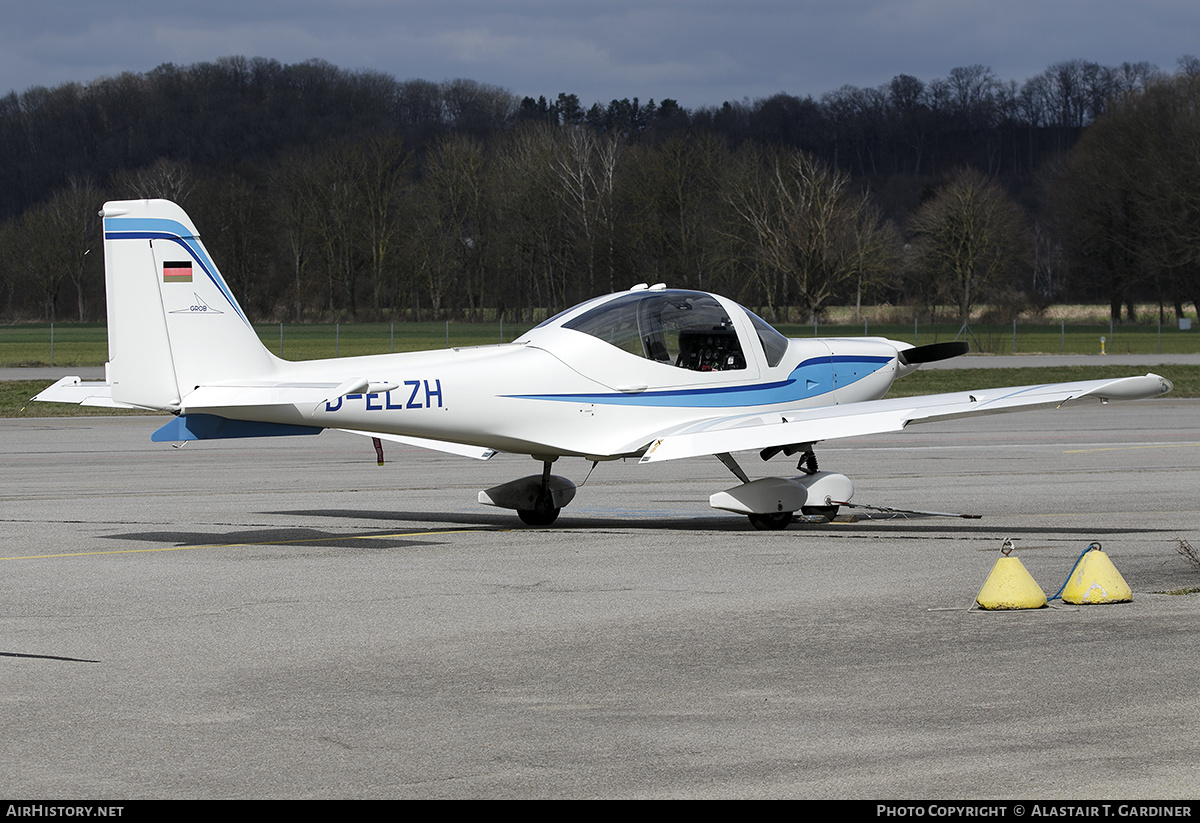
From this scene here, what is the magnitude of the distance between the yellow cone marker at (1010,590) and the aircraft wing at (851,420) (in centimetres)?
310

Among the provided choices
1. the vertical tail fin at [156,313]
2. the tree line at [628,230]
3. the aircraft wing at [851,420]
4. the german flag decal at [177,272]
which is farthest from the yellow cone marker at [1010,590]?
the tree line at [628,230]

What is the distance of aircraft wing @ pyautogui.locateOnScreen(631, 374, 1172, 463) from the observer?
12.2 m

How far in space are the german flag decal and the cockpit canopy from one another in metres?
3.46

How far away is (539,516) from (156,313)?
14.0ft

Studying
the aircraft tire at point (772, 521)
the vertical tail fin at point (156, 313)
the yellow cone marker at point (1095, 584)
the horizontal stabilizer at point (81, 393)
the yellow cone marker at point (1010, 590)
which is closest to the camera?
the yellow cone marker at point (1010, 590)

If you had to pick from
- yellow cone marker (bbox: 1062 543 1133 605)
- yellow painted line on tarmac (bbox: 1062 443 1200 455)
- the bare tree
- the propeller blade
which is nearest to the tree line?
the bare tree

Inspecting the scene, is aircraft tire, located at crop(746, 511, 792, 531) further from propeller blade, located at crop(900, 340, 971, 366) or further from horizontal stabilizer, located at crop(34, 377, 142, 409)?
horizontal stabilizer, located at crop(34, 377, 142, 409)

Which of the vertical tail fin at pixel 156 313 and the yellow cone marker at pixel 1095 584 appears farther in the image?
the vertical tail fin at pixel 156 313

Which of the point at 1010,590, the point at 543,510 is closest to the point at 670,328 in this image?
the point at 543,510

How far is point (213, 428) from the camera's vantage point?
12.0 m

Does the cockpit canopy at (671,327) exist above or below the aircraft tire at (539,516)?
above

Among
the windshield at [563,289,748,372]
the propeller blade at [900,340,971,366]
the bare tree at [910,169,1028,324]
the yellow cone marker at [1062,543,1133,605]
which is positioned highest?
the bare tree at [910,169,1028,324]

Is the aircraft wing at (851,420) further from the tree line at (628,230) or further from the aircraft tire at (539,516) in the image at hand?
the tree line at (628,230)

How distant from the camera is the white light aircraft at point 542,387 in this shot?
39.1ft
